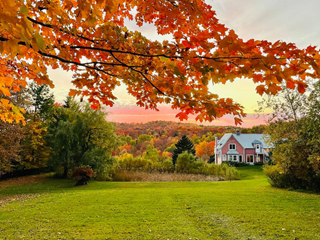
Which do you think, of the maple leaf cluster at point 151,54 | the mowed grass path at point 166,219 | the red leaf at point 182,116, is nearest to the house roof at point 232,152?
the mowed grass path at point 166,219

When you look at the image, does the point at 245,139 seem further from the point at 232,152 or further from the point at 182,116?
the point at 182,116

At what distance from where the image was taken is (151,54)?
2570 mm

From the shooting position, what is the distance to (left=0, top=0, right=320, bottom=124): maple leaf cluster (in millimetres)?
1731

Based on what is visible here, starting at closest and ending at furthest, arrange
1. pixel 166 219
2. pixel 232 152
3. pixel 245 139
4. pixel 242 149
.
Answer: pixel 166 219, pixel 242 149, pixel 232 152, pixel 245 139

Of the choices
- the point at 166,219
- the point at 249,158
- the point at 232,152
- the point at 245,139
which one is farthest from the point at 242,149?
the point at 166,219

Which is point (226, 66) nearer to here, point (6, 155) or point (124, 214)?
point (124, 214)

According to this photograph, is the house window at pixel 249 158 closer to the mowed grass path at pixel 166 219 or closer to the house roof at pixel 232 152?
the house roof at pixel 232 152

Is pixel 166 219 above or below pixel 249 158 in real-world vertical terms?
below

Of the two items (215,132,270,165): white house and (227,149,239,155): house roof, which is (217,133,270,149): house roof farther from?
(227,149,239,155): house roof

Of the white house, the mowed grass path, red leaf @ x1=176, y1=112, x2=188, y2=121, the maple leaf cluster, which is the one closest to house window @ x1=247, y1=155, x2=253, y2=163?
the white house

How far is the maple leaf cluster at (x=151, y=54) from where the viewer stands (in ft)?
5.68

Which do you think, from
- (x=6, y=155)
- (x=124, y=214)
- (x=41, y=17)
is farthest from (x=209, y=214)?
(x=6, y=155)

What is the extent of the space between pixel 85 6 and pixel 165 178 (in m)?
20.9

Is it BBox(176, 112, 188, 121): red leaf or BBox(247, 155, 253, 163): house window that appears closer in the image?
BBox(176, 112, 188, 121): red leaf
